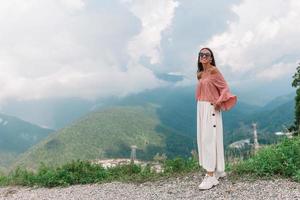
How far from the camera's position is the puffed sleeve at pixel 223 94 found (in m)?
9.40

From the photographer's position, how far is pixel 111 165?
12.7 metres

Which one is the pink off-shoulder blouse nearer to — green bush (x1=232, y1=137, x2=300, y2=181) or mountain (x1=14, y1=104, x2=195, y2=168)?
green bush (x1=232, y1=137, x2=300, y2=181)

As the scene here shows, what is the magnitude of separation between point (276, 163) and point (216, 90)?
198 centimetres

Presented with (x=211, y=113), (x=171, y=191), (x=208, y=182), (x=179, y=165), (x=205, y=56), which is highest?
(x=205, y=56)

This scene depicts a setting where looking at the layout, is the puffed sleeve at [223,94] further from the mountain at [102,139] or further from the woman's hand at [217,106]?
the mountain at [102,139]

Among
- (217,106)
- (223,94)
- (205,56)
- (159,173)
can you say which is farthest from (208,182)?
(205,56)

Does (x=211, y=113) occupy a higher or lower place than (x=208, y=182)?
higher

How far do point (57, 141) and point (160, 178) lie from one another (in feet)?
458

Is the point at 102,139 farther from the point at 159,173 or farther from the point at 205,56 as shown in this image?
the point at 205,56

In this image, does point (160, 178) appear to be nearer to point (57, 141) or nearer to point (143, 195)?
point (143, 195)

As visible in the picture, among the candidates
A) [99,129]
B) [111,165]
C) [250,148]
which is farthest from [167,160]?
[99,129]

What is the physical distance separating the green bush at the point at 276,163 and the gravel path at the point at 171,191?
351 mm

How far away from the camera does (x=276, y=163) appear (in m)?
9.82

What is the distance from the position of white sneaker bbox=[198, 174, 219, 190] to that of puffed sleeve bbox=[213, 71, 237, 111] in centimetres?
140
